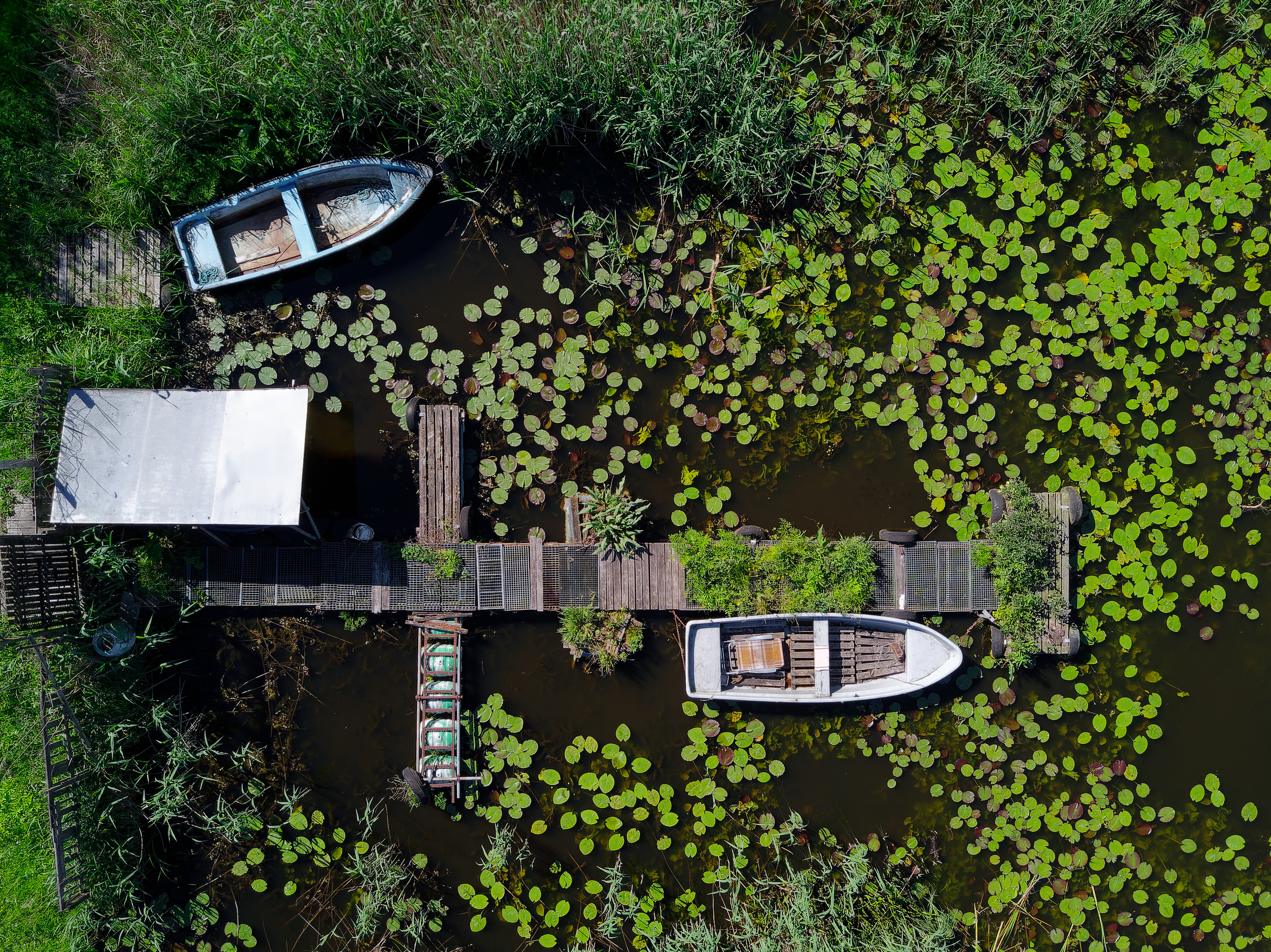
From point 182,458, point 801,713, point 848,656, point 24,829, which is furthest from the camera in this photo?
point 801,713

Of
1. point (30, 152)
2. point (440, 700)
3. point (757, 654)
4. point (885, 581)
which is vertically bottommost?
point (440, 700)

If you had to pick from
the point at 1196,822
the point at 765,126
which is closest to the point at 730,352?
the point at 765,126

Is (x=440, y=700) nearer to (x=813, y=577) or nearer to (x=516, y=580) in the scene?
(x=516, y=580)

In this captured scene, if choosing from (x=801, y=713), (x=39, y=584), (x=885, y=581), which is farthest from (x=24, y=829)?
(x=885, y=581)

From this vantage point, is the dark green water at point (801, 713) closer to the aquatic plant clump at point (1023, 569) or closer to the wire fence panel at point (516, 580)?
the wire fence panel at point (516, 580)

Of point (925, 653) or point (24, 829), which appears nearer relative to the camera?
point (24, 829)

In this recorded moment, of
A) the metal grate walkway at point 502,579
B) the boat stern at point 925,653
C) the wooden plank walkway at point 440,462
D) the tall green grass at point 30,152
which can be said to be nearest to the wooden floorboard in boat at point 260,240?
the tall green grass at point 30,152

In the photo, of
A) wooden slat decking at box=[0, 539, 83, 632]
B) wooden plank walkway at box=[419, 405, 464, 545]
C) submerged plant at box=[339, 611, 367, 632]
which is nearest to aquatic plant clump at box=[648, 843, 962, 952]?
submerged plant at box=[339, 611, 367, 632]
